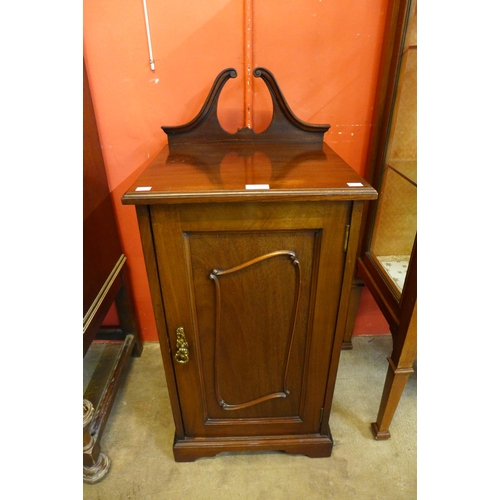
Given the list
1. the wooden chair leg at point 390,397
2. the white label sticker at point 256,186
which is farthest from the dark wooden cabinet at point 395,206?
the white label sticker at point 256,186

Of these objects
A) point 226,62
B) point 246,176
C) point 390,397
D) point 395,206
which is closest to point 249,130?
point 226,62

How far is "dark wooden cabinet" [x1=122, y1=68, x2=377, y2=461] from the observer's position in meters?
0.80

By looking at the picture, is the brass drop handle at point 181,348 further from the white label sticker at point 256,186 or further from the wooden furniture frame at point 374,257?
the wooden furniture frame at point 374,257

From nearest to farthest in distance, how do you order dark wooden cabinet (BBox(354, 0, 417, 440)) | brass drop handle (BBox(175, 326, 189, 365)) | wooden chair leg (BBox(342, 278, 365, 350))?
1. brass drop handle (BBox(175, 326, 189, 365))
2. dark wooden cabinet (BBox(354, 0, 417, 440))
3. wooden chair leg (BBox(342, 278, 365, 350))

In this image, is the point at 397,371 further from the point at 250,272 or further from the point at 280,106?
the point at 280,106

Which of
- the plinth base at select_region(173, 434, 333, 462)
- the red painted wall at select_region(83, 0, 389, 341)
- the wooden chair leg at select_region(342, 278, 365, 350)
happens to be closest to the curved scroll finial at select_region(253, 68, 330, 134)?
the red painted wall at select_region(83, 0, 389, 341)

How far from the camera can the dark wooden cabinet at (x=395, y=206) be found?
3.48 feet

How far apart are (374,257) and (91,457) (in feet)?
4.03

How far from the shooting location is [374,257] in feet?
4.54

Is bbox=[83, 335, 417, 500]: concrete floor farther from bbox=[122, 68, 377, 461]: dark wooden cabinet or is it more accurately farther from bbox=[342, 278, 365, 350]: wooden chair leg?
bbox=[342, 278, 365, 350]: wooden chair leg

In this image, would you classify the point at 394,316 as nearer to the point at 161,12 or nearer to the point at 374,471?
the point at 374,471

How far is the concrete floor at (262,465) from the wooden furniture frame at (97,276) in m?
A: 0.10

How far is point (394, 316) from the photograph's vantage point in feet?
3.69

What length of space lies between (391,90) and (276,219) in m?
0.70
